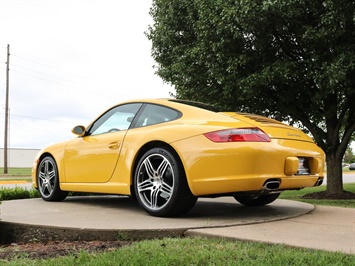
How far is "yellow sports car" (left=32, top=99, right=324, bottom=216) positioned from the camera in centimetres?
433

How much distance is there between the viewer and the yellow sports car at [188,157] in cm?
433

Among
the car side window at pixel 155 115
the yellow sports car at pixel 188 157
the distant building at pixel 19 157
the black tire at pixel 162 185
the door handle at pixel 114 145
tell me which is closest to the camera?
the yellow sports car at pixel 188 157

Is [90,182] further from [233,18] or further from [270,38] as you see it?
[270,38]

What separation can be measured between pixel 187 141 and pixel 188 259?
5.73 feet

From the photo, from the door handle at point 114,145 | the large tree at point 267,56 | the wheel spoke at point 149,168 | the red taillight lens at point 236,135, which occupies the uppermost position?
the large tree at point 267,56

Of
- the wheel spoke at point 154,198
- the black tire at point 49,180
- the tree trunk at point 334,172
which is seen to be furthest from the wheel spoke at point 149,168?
the tree trunk at point 334,172

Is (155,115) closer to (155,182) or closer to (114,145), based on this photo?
(114,145)

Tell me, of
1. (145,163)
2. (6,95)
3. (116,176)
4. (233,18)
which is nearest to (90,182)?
(116,176)

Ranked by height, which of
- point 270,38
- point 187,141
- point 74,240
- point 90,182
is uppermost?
point 270,38

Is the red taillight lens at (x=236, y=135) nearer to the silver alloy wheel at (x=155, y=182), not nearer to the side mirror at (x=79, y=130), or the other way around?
the silver alloy wheel at (x=155, y=182)

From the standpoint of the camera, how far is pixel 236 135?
14.4ft

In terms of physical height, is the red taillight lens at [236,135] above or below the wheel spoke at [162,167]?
above

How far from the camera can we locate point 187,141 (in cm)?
450

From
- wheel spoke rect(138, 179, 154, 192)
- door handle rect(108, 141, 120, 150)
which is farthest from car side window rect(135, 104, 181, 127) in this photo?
wheel spoke rect(138, 179, 154, 192)
